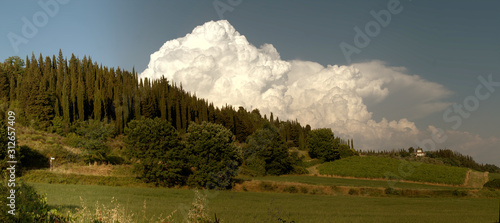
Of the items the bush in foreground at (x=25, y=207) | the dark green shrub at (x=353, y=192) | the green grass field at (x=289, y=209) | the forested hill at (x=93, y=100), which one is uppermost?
the forested hill at (x=93, y=100)

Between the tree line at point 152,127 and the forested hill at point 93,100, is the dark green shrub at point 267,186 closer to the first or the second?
the tree line at point 152,127

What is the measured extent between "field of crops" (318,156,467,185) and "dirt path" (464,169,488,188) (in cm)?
83

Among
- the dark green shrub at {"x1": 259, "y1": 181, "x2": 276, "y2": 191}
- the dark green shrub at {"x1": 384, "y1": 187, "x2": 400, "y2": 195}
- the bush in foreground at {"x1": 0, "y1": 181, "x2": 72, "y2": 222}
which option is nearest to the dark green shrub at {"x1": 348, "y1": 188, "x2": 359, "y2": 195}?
the dark green shrub at {"x1": 384, "y1": 187, "x2": 400, "y2": 195}

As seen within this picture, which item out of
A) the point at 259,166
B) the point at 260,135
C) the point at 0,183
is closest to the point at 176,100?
the point at 260,135

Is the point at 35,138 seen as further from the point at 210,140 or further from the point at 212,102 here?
the point at 212,102

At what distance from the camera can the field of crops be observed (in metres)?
68.7

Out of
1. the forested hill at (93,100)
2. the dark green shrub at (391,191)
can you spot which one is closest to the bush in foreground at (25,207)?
the dark green shrub at (391,191)

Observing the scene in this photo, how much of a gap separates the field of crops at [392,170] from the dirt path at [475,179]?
0.83m

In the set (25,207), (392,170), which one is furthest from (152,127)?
(392,170)

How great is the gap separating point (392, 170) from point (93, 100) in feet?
236

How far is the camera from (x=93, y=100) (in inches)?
3344

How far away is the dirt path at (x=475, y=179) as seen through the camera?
66.3m

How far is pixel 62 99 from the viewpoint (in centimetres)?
7331

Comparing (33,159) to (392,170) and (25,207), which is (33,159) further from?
(392,170)
